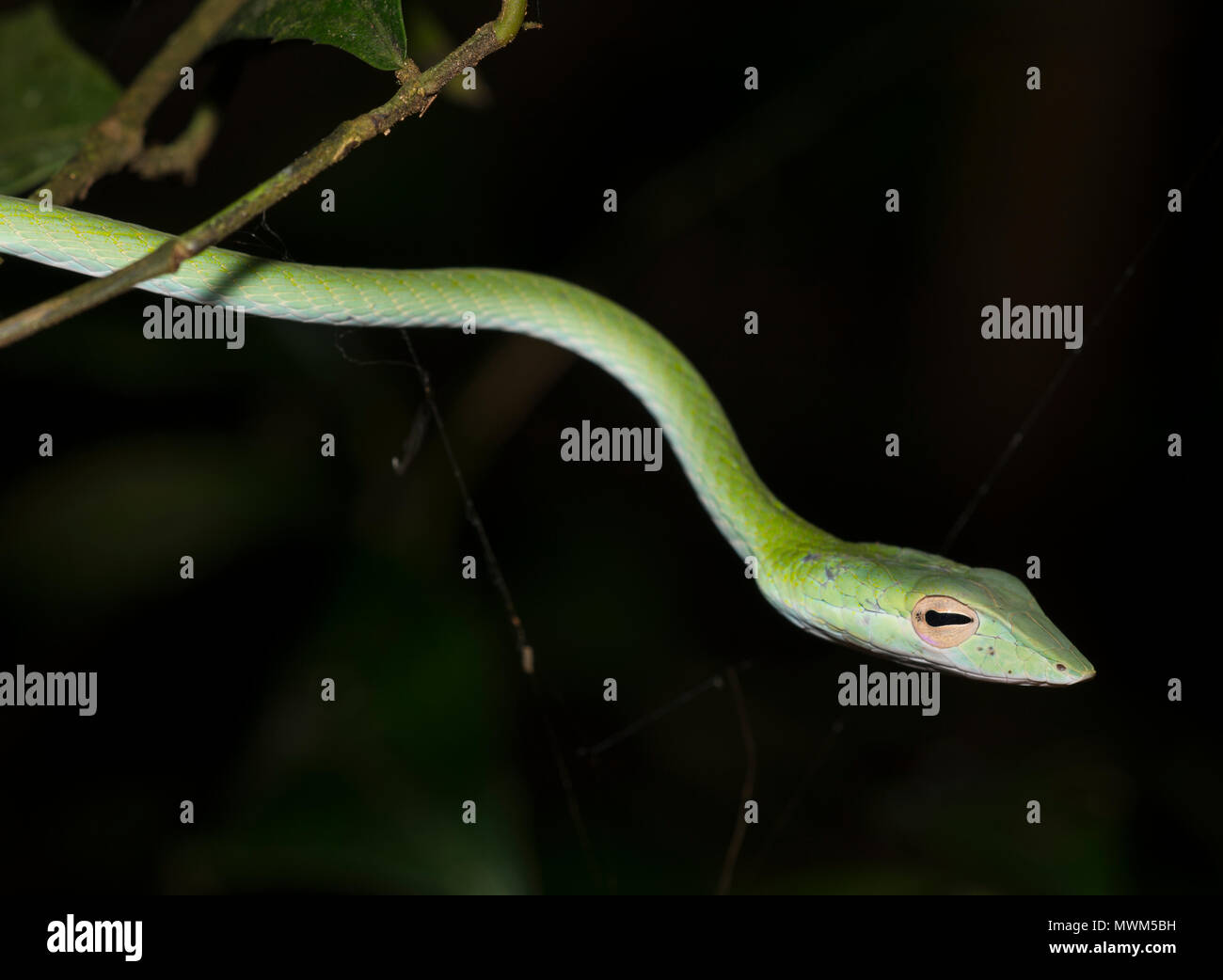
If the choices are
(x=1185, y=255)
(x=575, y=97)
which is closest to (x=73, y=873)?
(x=575, y=97)

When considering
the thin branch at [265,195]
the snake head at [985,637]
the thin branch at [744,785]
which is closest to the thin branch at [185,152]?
the thin branch at [265,195]

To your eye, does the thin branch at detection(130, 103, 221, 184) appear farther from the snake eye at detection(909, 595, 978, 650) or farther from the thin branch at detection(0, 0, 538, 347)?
the snake eye at detection(909, 595, 978, 650)

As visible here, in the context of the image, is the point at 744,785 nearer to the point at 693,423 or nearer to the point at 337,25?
the point at 693,423

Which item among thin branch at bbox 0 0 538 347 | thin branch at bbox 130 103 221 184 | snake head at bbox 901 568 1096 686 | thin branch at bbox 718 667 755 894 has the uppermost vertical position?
thin branch at bbox 130 103 221 184

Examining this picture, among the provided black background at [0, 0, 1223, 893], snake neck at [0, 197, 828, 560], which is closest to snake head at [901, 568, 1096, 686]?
snake neck at [0, 197, 828, 560]

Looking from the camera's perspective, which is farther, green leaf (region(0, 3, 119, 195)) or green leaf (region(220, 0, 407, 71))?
green leaf (region(0, 3, 119, 195))

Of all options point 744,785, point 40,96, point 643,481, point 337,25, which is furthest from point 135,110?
point 744,785

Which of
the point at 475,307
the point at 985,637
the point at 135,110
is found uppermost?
the point at 135,110
